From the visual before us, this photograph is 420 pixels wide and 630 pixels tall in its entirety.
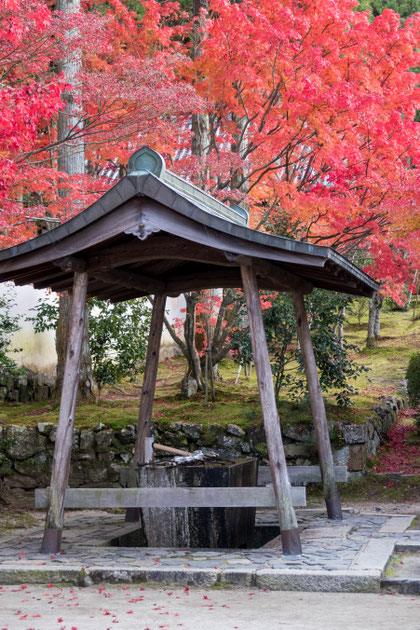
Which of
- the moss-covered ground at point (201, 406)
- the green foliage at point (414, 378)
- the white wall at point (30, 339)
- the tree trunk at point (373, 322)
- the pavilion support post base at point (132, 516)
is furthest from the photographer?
the tree trunk at point (373, 322)

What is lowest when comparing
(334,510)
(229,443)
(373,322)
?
(334,510)

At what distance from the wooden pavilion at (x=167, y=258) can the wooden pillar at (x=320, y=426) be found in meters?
0.01

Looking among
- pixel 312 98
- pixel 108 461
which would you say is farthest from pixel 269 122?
pixel 108 461

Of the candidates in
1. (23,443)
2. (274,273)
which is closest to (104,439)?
(23,443)

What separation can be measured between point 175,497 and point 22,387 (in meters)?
8.89

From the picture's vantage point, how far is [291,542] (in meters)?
6.07

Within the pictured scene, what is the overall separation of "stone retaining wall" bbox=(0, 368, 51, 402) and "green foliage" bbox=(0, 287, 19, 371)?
0.67 meters

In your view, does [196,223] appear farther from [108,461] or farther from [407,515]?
[108,461]

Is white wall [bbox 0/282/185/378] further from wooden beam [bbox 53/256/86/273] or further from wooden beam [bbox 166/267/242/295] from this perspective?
wooden beam [bbox 53/256/86/273]

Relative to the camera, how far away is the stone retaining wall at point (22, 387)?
561 inches

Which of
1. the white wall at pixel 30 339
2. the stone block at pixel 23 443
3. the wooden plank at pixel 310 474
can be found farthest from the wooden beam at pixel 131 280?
the white wall at pixel 30 339

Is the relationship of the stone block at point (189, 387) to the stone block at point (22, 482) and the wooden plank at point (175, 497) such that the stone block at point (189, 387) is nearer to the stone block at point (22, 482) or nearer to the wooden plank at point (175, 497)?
the stone block at point (22, 482)

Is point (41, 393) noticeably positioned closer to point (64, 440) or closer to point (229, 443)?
point (229, 443)

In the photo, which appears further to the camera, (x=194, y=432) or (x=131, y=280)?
(x=194, y=432)
